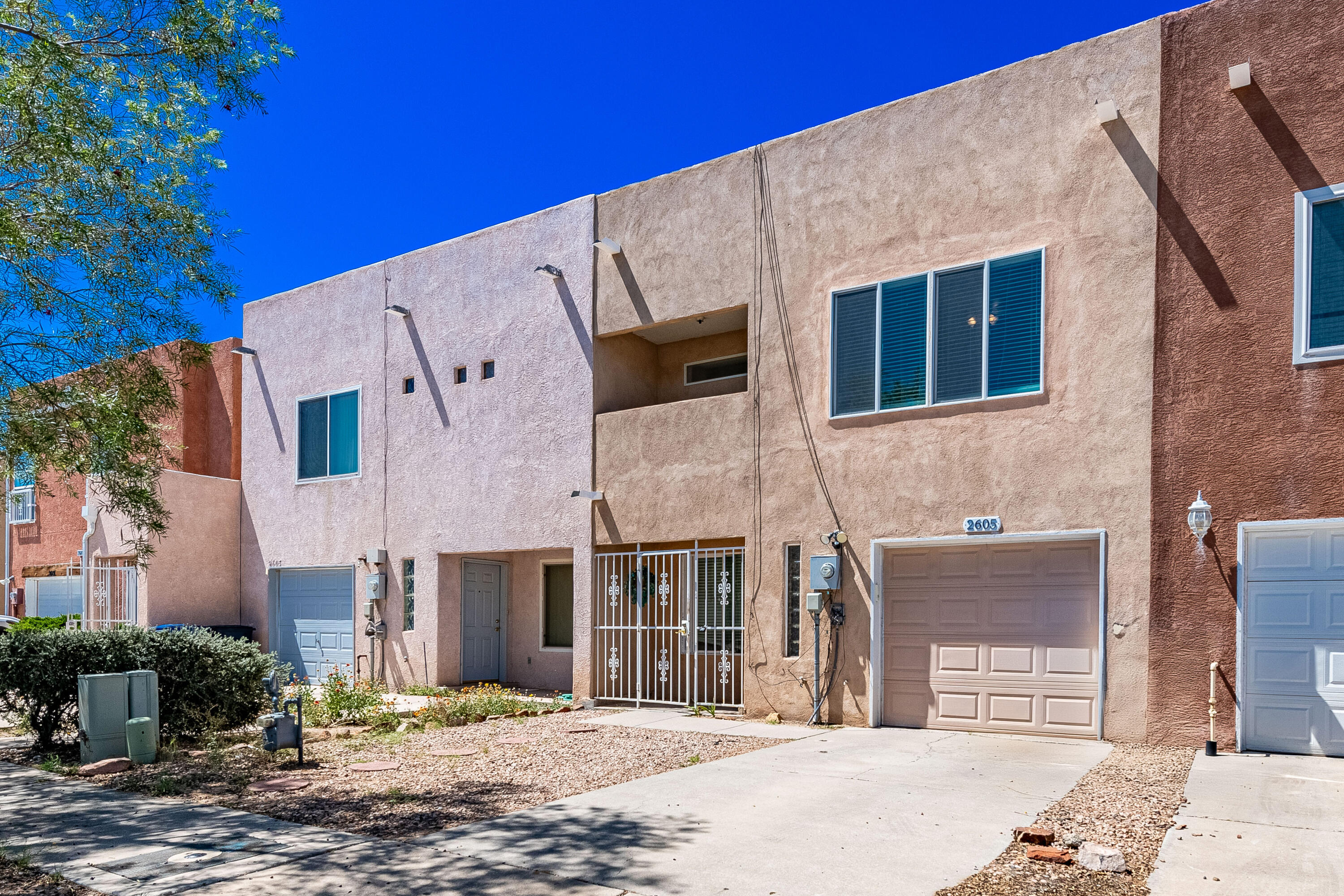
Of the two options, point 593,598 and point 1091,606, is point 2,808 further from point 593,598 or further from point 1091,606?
point 1091,606

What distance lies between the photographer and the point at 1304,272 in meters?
8.17

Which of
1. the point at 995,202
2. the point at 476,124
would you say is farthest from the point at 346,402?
the point at 995,202

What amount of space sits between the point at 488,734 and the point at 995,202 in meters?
7.62

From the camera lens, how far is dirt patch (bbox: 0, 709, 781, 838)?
22.2ft

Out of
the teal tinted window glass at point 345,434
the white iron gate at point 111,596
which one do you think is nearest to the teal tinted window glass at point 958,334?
the teal tinted window glass at point 345,434

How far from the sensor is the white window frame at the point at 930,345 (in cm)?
951

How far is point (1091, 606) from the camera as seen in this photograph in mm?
A: 9227

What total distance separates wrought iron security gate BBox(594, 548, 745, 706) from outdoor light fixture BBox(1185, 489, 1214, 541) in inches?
192

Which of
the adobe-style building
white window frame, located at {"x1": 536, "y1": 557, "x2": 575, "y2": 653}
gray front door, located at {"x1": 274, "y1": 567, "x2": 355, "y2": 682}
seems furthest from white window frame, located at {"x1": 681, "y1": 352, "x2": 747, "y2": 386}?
the adobe-style building

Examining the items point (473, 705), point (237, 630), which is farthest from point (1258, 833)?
point (237, 630)

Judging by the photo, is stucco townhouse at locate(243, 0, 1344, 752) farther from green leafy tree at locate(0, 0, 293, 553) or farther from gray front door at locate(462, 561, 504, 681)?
green leafy tree at locate(0, 0, 293, 553)

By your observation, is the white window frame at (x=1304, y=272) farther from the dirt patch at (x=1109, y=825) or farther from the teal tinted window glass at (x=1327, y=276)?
the dirt patch at (x=1109, y=825)

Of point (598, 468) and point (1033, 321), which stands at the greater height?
point (1033, 321)

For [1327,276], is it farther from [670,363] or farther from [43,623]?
[43,623]
